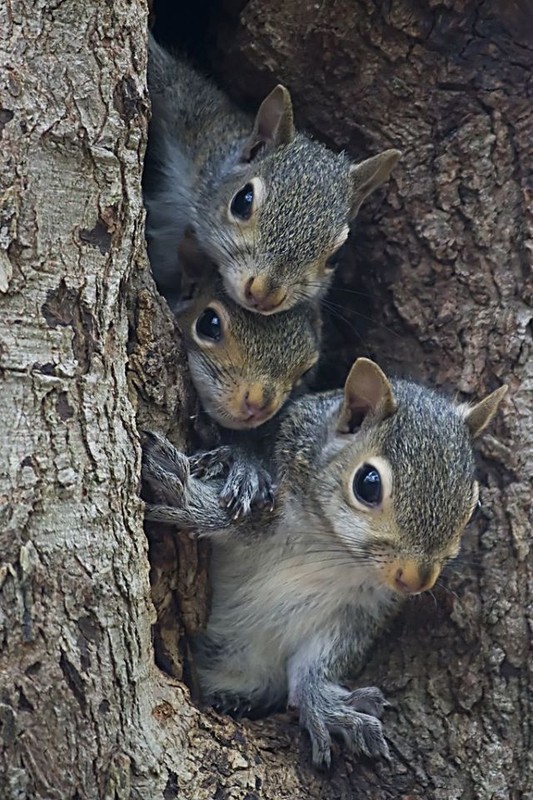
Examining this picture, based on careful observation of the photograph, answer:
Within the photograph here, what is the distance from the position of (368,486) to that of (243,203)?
2.75ft

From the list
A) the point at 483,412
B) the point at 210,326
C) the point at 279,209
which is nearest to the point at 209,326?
the point at 210,326

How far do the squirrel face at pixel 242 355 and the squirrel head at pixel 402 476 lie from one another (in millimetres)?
201

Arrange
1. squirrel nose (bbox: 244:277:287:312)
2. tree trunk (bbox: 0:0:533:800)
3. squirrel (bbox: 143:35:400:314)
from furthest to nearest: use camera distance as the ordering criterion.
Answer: squirrel (bbox: 143:35:400:314) < squirrel nose (bbox: 244:277:287:312) < tree trunk (bbox: 0:0:533:800)

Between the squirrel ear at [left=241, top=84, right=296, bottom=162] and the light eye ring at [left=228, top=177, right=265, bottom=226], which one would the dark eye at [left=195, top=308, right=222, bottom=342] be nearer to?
the light eye ring at [left=228, top=177, right=265, bottom=226]

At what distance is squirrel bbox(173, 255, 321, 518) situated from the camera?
7.79 feet

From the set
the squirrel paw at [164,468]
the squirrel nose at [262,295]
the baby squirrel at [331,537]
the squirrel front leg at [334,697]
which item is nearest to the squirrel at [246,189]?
the squirrel nose at [262,295]

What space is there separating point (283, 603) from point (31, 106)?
1410mm

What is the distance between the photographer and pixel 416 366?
9.23 ft

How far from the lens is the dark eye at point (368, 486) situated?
7.39 ft

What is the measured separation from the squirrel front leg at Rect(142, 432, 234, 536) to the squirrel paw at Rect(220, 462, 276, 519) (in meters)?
0.07

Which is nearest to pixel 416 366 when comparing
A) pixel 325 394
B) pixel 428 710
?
pixel 325 394

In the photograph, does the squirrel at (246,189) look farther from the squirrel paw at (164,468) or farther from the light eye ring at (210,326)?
the squirrel paw at (164,468)

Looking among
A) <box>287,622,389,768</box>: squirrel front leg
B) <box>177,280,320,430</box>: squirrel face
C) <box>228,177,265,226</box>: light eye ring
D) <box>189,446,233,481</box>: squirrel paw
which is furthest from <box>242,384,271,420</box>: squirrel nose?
<box>287,622,389,768</box>: squirrel front leg

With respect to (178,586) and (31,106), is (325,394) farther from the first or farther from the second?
(31,106)
